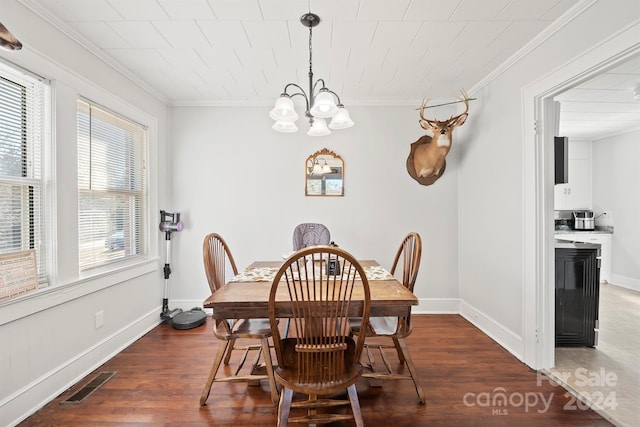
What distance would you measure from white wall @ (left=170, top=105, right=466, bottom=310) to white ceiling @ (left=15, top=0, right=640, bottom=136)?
1.47 ft

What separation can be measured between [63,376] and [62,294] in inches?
22.7

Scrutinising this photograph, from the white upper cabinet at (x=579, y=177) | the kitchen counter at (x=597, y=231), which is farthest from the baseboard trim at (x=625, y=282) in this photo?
the white upper cabinet at (x=579, y=177)

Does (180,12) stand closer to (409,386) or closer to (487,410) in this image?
(409,386)

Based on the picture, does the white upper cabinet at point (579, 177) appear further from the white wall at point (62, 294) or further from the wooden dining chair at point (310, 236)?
the white wall at point (62, 294)

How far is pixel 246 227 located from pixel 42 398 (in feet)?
7.13

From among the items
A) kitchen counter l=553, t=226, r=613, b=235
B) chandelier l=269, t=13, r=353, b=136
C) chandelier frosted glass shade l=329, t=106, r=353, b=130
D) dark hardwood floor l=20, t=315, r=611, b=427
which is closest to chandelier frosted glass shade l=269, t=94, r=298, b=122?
chandelier l=269, t=13, r=353, b=136

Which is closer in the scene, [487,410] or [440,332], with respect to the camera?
[487,410]

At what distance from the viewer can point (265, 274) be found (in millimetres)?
2158

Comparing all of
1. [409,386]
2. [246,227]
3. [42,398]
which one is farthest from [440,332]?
[42,398]

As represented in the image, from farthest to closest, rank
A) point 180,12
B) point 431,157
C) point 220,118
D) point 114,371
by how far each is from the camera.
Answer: point 220,118 < point 431,157 < point 114,371 < point 180,12

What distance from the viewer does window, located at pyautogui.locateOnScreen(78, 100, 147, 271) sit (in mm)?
2365

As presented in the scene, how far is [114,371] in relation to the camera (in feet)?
7.43

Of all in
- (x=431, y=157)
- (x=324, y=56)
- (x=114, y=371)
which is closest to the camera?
(x=114, y=371)

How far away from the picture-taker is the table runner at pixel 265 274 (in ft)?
6.57
